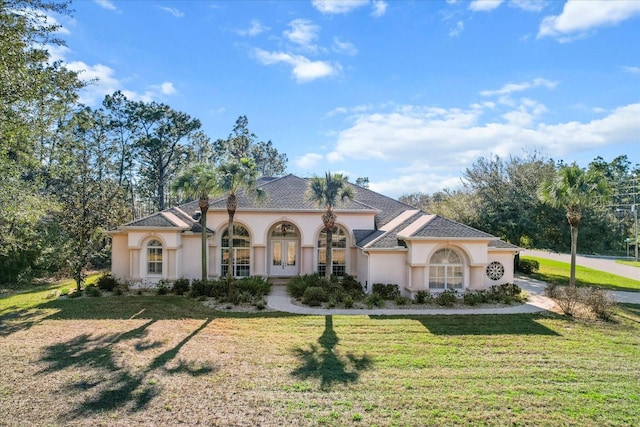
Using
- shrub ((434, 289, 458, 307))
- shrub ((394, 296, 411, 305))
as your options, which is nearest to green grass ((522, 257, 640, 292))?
shrub ((434, 289, 458, 307))

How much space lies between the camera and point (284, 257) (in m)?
25.9

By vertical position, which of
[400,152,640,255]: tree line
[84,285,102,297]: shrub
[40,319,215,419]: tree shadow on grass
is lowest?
[40,319,215,419]: tree shadow on grass

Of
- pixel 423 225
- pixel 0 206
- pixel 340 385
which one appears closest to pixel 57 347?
pixel 0 206

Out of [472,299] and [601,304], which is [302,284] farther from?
[601,304]

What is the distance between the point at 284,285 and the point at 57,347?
43.8ft

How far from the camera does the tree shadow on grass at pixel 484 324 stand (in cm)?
1419

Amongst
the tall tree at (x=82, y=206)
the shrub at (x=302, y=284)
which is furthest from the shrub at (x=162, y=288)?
the shrub at (x=302, y=284)

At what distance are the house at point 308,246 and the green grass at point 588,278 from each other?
30.5 ft

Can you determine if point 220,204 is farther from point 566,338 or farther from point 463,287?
point 566,338

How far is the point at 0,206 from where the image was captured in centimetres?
1350

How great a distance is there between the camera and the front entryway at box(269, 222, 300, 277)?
84.3 feet

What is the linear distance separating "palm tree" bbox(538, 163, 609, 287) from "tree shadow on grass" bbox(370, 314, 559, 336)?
263 inches

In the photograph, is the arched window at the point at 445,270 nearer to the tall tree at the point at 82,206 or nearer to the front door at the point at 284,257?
the front door at the point at 284,257

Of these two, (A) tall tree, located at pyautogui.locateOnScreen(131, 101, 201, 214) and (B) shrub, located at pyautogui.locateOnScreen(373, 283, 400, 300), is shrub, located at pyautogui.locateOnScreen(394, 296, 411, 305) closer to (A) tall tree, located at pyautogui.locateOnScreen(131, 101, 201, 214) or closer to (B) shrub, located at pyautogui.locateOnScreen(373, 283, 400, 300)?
(B) shrub, located at pyautogui.locateOnScreen(373, 283, 400, 300)
